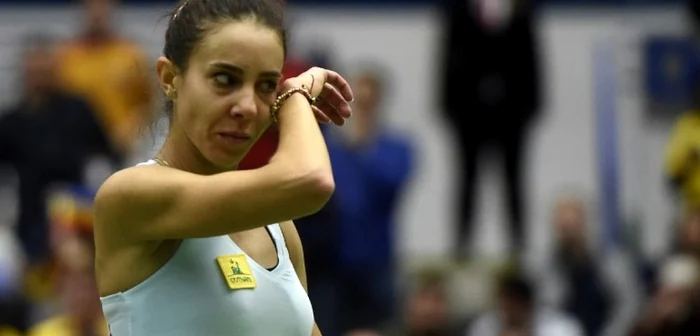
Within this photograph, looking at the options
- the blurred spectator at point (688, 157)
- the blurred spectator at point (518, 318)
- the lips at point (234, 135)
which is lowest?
the blurred spectator at point (518, 318)

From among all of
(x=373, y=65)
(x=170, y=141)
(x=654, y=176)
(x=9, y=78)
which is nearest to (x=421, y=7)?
(x=373, y=65)

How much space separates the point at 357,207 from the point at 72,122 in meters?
1.64

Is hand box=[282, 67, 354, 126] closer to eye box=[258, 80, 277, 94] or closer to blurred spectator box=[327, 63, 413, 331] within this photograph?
eye box=[258, 80, 277, 94]

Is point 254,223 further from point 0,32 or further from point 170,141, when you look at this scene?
point 0,32

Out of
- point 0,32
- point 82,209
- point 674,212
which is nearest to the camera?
point 82,209

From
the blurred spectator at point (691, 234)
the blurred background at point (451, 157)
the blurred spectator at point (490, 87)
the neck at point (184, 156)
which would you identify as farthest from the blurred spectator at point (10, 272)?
the neck at point (184, 156)

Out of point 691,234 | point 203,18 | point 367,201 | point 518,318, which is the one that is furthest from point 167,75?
point 367,201

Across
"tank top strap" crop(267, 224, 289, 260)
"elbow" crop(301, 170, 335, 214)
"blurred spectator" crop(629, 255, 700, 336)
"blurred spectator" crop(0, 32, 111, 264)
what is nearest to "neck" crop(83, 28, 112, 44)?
"blurred spectator" crop(0, 32, 111, 264)

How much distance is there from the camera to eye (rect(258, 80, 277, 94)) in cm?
379

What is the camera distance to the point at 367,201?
405 inches

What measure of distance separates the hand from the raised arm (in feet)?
0.42

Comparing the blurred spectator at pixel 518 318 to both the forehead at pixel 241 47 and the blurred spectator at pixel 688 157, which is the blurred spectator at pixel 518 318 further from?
the forehead at pixel 241 47

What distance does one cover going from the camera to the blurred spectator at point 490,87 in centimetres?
1090

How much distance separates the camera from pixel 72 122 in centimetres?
1022
